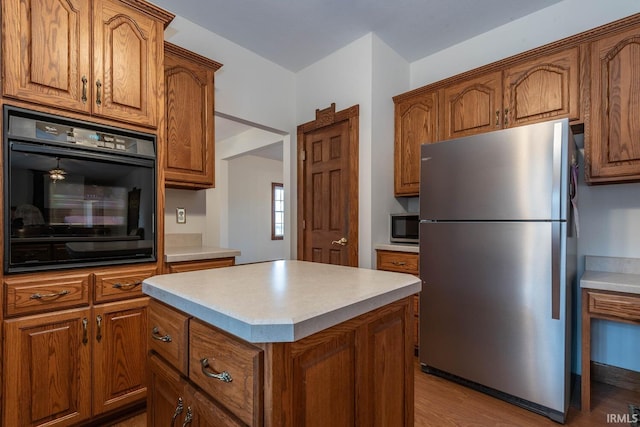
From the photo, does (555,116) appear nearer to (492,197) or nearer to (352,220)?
(492,197)

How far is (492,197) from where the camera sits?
1925 millimetres

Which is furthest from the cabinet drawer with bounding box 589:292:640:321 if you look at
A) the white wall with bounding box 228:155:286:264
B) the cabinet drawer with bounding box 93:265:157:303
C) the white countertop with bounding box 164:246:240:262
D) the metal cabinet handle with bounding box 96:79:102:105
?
the white wall with bounding box 228:155:286:264

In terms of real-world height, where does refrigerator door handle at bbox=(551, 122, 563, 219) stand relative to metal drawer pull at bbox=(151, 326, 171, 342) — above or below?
above

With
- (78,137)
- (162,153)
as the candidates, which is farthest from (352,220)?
(78,137)

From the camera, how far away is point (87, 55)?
162 cm

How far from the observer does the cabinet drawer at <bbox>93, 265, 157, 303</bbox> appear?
1.66 meters

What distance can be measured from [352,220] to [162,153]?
1693mm

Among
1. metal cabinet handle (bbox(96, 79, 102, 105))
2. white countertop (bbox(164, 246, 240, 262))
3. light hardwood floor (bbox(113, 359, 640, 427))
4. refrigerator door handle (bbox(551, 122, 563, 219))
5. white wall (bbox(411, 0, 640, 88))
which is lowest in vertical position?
light hardwood floor (bbox(113, 359, 640, 427))

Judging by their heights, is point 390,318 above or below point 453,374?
above

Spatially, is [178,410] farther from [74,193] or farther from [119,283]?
[74,193]

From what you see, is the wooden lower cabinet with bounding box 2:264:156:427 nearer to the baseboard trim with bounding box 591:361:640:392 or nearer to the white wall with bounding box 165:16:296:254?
the white wall with bounding box 165:16:296:254

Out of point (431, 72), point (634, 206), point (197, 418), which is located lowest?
point (197, 418)

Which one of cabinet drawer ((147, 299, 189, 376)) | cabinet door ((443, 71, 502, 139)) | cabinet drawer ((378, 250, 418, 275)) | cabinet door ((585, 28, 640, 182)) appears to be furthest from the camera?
cabinet drawer ((378, 250, 418, 275))

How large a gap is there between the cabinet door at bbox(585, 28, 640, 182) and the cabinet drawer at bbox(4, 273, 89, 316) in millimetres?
3113
